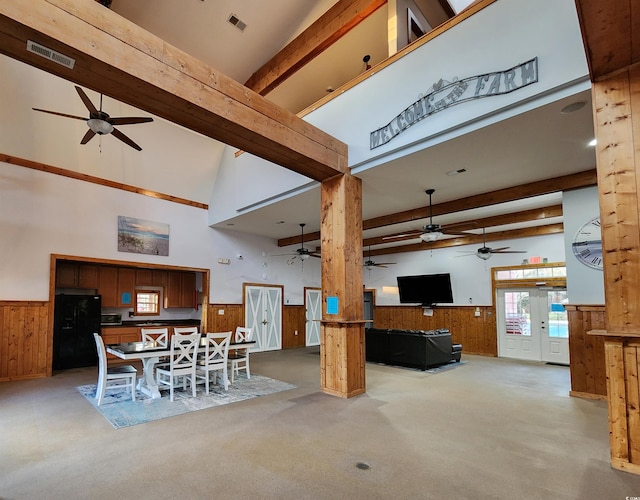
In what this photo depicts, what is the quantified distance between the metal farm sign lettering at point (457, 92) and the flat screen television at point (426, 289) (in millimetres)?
6723

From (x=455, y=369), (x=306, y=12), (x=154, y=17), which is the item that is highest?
(x=306, y=12)

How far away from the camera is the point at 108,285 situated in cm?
835

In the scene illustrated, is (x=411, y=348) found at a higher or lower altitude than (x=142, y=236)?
lower

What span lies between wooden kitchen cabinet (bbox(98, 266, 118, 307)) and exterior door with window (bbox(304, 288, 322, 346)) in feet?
17.5

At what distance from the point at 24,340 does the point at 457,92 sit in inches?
305

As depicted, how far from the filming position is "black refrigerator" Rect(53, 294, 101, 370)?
6.98 meters

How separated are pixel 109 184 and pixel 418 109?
621 centimetres

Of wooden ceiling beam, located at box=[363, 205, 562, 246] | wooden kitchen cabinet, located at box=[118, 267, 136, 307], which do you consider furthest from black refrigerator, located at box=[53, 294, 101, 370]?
wooden ceiling beam, located at box=[363, 205, 562, 246]

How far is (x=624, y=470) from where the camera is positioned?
2729mm

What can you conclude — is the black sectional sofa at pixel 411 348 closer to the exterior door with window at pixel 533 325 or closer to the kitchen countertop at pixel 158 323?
the exterior door with window at pixel 533 325

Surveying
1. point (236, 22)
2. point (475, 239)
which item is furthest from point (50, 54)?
point (475, 239)

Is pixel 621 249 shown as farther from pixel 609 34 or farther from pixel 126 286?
pixel 126 286

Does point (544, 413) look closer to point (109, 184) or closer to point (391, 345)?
point (391, 345)

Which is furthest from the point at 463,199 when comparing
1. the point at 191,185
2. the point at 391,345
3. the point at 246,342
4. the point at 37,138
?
the point at 37,138
